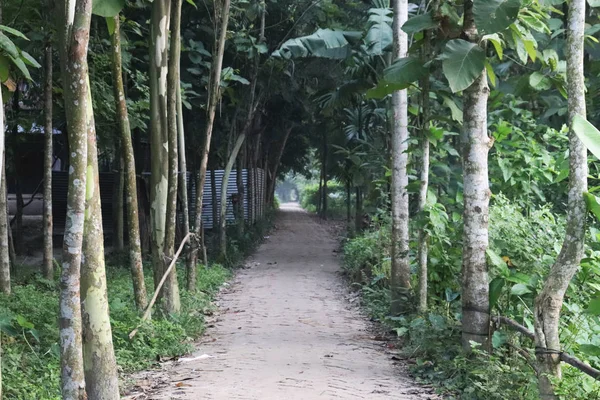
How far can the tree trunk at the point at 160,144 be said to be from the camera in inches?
362

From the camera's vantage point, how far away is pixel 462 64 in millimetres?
6457

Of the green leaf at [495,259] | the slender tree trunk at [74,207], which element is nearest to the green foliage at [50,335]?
the slender tree trunk at [74,207]

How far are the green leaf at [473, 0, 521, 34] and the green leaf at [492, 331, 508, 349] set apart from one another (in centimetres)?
287

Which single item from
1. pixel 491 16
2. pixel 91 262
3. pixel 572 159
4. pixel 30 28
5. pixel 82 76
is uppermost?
pixel 30 28

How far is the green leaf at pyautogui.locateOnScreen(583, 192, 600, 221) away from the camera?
15.9 feet

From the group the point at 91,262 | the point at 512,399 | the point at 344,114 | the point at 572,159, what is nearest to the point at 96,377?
the point at 91,262

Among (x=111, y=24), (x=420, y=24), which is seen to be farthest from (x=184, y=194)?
(x=420, y=24)

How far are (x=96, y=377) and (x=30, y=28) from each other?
7022 millimetres

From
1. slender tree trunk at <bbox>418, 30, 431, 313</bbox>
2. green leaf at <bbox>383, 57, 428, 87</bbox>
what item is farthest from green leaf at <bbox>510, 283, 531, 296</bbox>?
green leaf at <bbox>383, 57, 428, 87</bbox>

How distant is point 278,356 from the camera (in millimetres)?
7719

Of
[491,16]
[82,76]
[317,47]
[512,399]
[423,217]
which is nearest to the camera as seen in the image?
[82,76]

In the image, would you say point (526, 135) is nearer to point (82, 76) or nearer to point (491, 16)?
point (491, 16)

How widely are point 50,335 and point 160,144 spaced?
10.2 feet

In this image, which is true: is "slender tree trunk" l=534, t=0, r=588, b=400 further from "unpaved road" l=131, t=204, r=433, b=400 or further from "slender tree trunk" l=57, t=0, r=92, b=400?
"slender tree trunk" l=57, t=0, r=92, b=400
